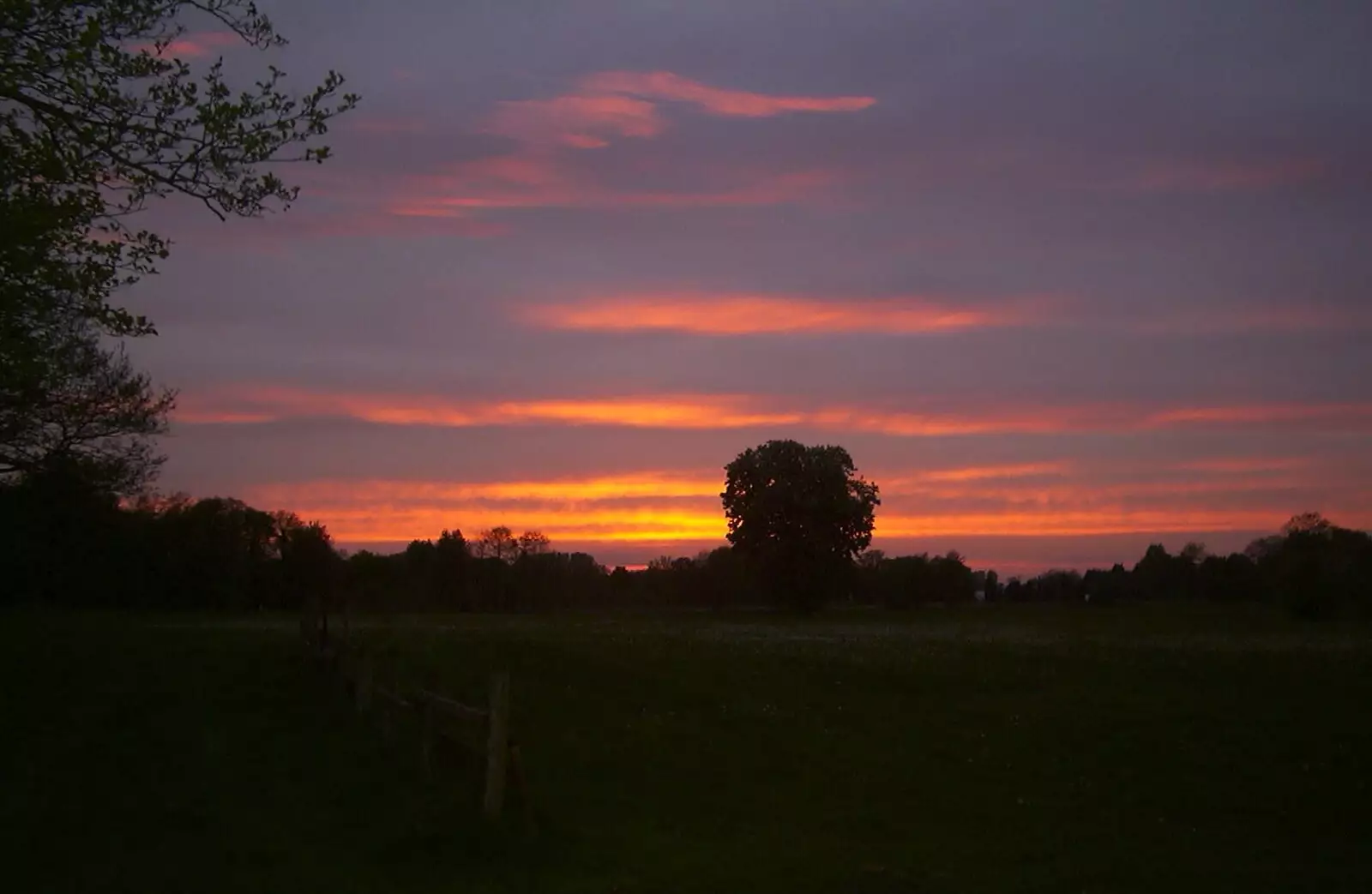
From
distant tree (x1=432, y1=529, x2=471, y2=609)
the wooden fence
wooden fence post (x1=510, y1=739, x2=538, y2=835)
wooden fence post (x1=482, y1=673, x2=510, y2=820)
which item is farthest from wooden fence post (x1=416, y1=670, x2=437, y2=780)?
distant tree (x1=432, y1=529, x2=471, y2=609)

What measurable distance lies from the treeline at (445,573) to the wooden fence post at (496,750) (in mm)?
11730

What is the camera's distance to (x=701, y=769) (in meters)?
20.1

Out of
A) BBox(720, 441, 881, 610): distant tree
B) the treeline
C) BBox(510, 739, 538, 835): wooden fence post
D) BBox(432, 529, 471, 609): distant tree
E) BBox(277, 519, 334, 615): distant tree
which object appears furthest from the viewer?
BBox(432, 529, 471, 609): distant tree

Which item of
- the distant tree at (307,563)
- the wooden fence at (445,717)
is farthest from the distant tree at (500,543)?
the wooden fence at (445,717)

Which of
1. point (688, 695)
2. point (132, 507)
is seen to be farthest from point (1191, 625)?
point (132, 507)

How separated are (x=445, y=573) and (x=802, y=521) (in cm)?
3354

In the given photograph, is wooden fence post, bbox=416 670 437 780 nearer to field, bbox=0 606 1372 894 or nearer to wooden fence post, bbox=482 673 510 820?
field, bbox=0 606 1372 894

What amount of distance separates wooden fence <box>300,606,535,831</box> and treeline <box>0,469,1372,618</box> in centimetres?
370

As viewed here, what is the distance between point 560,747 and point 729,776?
10.6 feet

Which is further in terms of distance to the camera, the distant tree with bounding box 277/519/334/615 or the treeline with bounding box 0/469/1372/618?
the distant tree with bounding box 277/519/334/615

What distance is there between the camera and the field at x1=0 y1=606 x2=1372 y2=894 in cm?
1397

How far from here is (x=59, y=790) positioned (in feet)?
54.0

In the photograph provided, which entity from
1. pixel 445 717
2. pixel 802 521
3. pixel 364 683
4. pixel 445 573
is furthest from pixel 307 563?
pixel 445 717

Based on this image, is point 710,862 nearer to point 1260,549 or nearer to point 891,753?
point 891,753
